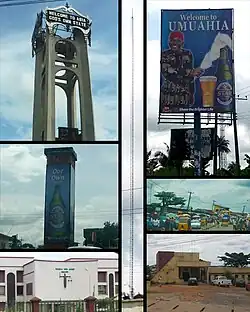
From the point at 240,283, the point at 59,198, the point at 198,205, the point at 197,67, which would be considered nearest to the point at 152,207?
the point at 198,205

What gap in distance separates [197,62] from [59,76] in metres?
0.83

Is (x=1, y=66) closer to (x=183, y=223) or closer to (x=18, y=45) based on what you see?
(x=18, y=45)

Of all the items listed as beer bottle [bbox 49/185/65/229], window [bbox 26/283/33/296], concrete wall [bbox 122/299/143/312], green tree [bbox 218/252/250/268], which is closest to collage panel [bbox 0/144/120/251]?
beer bottle [bbox 49/185/65/229]

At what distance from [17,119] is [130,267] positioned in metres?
1.11

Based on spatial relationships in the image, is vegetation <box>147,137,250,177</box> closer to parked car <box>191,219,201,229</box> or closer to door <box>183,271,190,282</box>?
parked car <box>191,219,201,229</box>

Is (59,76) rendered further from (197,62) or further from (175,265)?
(175,265)

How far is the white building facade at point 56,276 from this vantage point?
367cm

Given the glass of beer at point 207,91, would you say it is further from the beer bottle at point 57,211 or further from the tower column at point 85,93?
the beer bottle at point 57,211

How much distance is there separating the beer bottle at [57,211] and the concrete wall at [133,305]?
22.9 inches

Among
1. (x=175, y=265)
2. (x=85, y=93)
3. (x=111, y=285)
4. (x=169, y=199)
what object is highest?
(x=85, y=93)

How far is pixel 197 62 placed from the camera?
149 inches

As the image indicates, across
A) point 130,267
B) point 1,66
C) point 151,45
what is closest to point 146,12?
point 151,45

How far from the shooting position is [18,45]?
3.79m

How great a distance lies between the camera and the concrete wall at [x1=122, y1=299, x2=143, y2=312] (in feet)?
11.9
